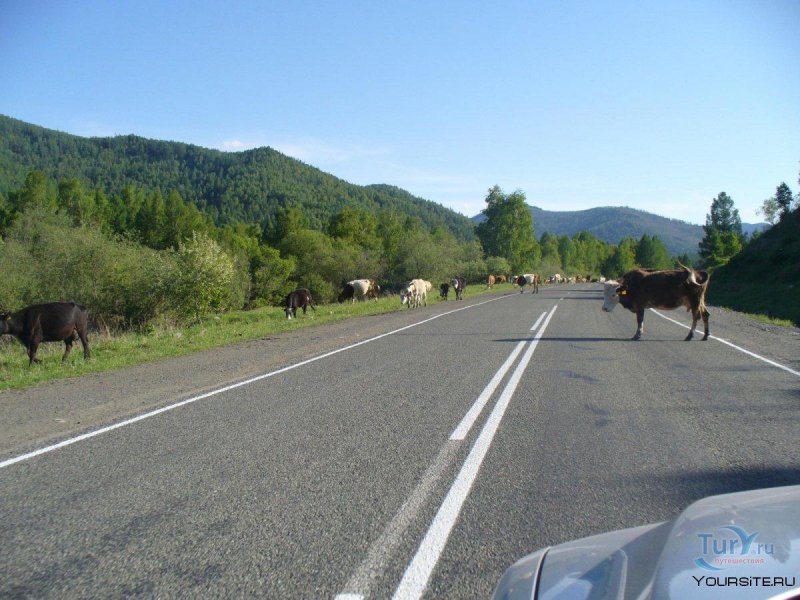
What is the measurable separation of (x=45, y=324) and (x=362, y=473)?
44.0ft

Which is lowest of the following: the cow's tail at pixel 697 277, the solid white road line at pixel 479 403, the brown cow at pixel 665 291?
Answer: the solid white road line at pixel 479 403

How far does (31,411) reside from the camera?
8.72m

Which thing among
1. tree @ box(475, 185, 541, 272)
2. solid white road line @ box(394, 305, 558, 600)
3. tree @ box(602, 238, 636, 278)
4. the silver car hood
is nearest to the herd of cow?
solid white road line @ box(394, 305, 558, 600)

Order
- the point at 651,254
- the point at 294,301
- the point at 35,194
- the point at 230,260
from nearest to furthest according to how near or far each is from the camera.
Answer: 1. the point at 294,301
2. the point at 230,260
3. the point at 35,194
4. the point at 651,254

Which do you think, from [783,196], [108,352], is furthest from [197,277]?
[783,196]

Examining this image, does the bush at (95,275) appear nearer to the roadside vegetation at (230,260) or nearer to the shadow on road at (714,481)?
the roadside vegetation at (230,260)

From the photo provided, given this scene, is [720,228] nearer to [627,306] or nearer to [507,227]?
[507,227]

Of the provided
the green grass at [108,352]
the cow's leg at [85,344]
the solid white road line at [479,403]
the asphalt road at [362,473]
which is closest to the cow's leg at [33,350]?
the green grass at [108,352]

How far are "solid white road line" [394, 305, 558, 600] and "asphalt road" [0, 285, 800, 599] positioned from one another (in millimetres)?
17

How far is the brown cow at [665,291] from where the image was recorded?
16078 mm

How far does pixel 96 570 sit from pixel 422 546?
1.97m

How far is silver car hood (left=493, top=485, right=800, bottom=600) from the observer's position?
167 centimetres

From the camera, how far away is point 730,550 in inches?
71.4

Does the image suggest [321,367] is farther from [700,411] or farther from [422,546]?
[422,546]
